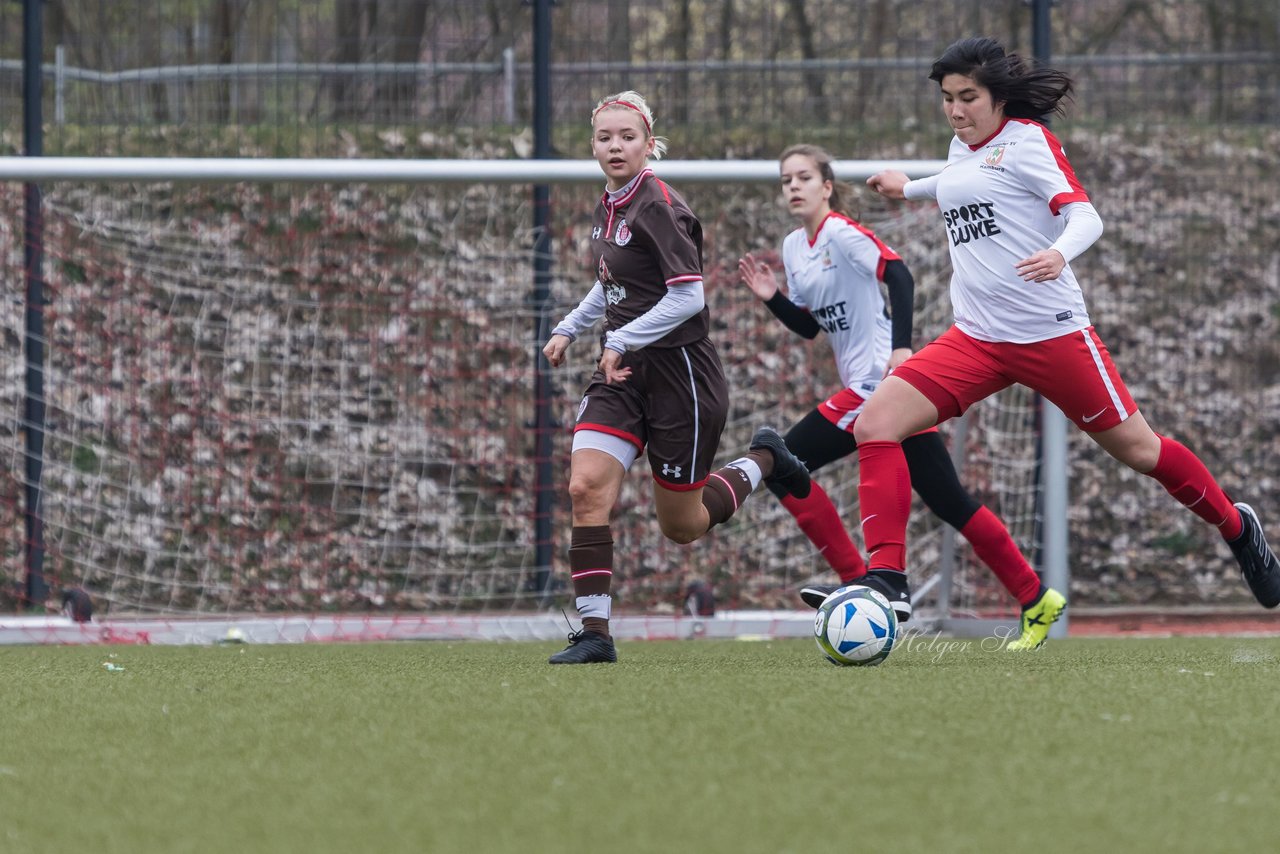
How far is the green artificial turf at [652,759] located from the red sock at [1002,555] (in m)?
1.22

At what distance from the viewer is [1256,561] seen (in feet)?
17.7

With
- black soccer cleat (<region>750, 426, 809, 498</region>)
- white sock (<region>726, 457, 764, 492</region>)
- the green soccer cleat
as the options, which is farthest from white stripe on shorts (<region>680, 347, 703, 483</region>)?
the green soccer cleat

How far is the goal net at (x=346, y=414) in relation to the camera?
8.13m

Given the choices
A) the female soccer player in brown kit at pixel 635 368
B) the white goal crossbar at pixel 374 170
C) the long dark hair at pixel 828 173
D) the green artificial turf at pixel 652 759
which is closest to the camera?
the green artificial turf at pixel 652 759

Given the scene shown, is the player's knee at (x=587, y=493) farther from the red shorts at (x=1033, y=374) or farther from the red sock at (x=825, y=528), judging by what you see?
the red sock at (x=825, y=528)

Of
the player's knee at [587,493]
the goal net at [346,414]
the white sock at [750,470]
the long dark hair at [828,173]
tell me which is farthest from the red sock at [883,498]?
the goal net at [346,414]

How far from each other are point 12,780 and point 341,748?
0.63 m

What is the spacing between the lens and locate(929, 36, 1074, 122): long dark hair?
5164mm

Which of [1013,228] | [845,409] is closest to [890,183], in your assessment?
[1013,228]

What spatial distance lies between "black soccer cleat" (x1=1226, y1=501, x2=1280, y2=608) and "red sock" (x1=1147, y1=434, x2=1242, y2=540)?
0.04 meters

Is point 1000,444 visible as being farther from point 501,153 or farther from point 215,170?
point 215,170

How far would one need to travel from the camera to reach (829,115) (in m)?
8.95

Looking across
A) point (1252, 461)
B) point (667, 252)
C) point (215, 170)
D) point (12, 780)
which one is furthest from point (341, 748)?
point (1252, 461)

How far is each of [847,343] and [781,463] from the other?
2.42 feet
